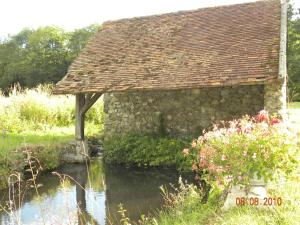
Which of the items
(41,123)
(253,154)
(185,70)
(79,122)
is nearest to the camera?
(253,154)

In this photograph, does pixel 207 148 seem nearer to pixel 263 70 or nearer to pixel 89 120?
pixel 263 70

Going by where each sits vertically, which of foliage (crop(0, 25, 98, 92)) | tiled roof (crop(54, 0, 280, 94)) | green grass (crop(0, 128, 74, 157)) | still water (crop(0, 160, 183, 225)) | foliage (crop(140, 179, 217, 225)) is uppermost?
foliage (crop(0, 25, 98, 92))

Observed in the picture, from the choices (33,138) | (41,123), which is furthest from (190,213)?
(41,123)

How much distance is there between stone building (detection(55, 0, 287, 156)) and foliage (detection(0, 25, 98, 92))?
22433mm

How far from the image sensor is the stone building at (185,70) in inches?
391

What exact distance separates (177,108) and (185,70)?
4.45ft

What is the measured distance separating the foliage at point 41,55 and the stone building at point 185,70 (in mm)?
22433

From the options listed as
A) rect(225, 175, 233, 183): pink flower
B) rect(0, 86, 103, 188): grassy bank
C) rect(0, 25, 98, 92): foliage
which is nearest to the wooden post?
rect(0, 86, 103, 188): grassy bank

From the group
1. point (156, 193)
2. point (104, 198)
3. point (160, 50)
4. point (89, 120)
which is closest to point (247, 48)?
point (160, 50)

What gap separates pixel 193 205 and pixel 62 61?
104 ft

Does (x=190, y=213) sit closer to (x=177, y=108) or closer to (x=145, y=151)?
(x=145, y=151)

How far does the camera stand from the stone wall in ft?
35.4

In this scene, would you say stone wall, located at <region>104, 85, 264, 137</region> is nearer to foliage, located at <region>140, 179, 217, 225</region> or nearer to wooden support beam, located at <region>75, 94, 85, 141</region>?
wooden support beam, located at <region>75, 94, 85, 141</region>

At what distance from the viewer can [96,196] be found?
8.11m
